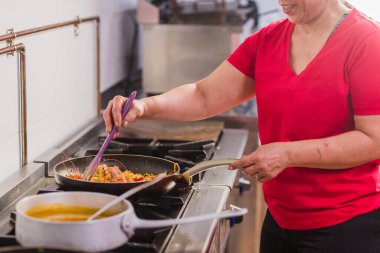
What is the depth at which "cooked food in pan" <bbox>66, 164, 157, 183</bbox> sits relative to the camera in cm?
158

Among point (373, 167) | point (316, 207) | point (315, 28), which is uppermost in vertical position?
point (315, 28)

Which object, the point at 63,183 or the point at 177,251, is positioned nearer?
the point at 177,251

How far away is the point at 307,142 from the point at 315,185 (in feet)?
0.58

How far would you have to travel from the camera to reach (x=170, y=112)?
1.79 meters

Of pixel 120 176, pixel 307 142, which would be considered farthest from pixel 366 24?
pixel 120 176

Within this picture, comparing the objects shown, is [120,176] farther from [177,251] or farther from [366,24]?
[366,24]

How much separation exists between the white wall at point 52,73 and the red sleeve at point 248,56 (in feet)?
2.01

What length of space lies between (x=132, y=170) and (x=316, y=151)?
583 mm

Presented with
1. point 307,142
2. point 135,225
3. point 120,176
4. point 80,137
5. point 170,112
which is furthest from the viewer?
point 80,137

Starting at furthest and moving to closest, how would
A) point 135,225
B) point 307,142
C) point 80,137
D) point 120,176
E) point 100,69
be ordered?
point 100,69
point 80,137
point 120,176
point 307,142
point 135,225

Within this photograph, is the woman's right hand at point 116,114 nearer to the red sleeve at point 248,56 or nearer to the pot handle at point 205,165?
the pot handle at point 205,165

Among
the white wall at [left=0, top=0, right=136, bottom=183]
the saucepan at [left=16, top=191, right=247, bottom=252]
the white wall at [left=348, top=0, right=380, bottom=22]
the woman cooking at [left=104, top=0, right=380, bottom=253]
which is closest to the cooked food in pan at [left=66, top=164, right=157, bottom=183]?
the woman cooking at [left=104, top=0, right=380, bottom=253]

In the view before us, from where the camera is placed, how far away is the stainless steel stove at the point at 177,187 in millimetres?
1302

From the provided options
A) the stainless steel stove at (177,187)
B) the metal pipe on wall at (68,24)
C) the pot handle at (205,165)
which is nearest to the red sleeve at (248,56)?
the stainless steel stove at (177,187)
